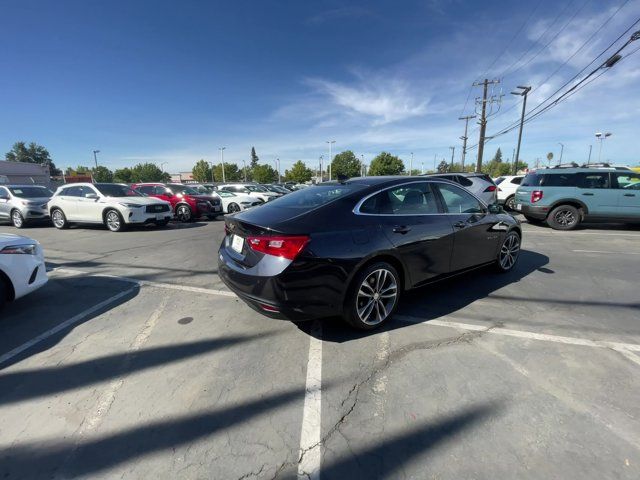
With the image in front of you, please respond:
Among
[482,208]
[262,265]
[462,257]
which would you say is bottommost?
[462,257]

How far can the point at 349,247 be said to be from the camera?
300 cm

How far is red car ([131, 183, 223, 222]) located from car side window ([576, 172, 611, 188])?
13.3m

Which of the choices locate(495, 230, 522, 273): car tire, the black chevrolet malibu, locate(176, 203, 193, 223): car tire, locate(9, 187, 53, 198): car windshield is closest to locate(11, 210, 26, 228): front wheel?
locate(9, 187, 53, 198): car windshield

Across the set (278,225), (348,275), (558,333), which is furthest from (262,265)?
(558,333)

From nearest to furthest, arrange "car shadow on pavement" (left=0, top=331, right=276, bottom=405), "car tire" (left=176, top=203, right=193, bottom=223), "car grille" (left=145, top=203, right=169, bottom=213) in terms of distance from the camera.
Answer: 1. "car shadow on pavement" (left=0, top=331, right=276, bottom=405)
2. "car grille" (left=145, top=203, right=169, bottom=213)
3. "car tire" (left=176, top=203, right=193, bottom=223)

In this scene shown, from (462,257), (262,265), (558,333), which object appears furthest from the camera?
(462,257)

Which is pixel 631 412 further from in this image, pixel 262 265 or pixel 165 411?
pixel 165 411

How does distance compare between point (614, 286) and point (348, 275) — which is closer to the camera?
point (348, 275)

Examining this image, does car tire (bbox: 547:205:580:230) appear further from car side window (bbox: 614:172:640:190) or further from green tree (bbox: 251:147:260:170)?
green tree (bbox: 251:147:260:170)

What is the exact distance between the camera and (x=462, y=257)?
4.18m

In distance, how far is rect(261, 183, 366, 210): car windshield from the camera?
3428 millimetres

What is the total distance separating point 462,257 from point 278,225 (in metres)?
2.62

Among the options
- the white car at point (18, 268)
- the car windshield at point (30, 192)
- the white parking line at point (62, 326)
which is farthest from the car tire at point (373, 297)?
the car windshield at point (30, 192)

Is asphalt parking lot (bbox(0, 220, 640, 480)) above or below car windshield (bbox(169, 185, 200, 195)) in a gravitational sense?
below
